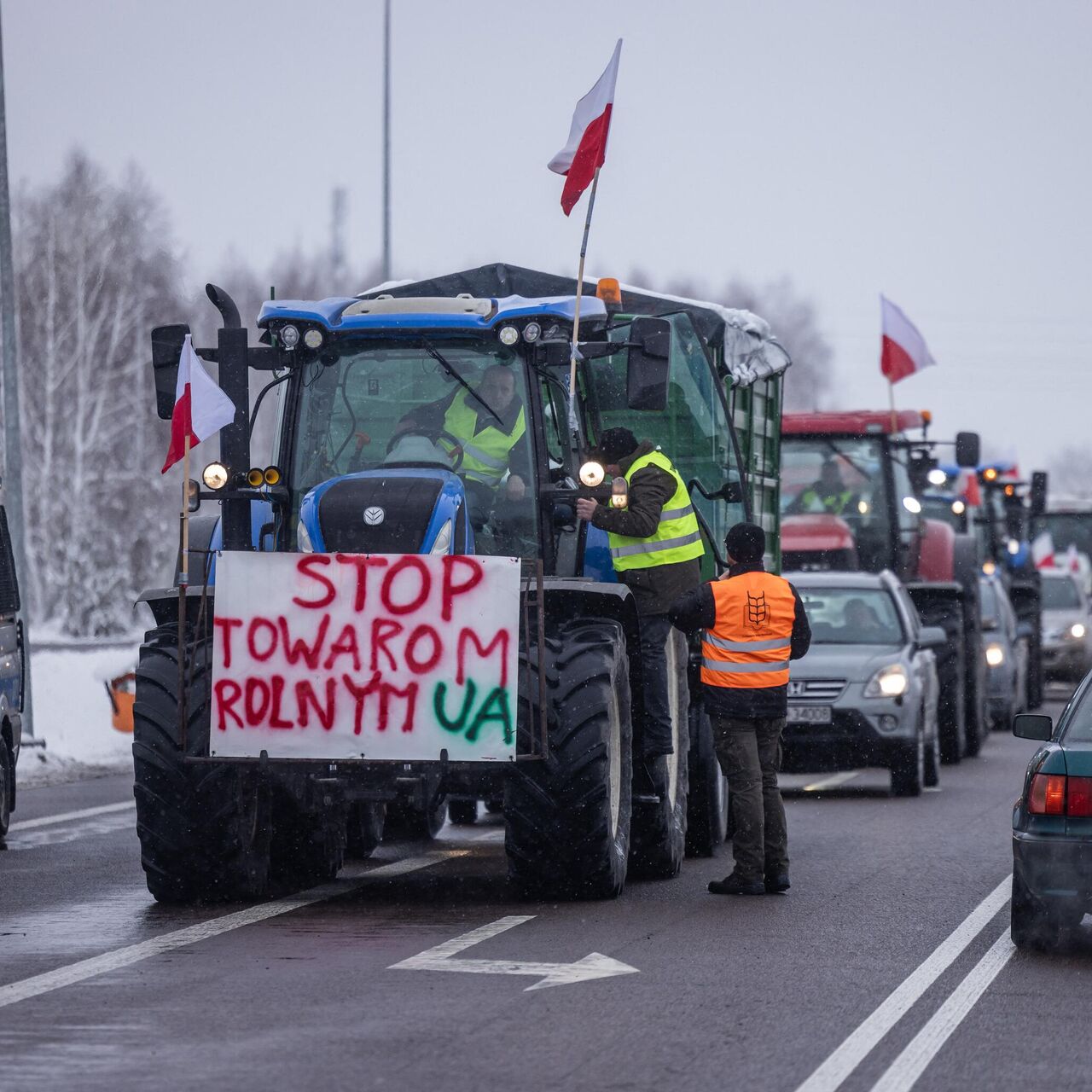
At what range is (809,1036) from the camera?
7836 millimetres

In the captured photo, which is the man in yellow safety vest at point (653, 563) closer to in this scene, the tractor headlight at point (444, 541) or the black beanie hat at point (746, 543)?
the black beanie hat at point (746, 543)

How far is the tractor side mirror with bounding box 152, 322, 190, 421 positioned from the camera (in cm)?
1152

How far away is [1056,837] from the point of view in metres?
9.42

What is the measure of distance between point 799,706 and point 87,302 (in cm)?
3897

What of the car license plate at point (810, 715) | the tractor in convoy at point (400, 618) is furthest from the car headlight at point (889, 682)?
the tractor in convoy at point (400, 618)

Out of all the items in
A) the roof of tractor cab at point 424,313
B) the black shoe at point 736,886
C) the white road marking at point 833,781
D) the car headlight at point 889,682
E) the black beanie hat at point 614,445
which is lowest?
the white road marking at point 833,781

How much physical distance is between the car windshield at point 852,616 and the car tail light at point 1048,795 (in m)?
10.4

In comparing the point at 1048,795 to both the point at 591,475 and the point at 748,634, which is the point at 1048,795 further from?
the point at 591,475

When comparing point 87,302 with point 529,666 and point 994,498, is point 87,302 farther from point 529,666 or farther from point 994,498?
point 529,666

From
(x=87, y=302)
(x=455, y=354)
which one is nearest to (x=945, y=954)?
(x=455, y=354)

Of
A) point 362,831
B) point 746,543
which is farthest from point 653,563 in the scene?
point 362,831

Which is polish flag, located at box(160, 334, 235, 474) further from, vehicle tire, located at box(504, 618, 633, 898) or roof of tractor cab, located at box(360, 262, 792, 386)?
roof of tractor cab, located at box(360, 262, 792, 386)

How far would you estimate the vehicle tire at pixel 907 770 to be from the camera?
741 inches

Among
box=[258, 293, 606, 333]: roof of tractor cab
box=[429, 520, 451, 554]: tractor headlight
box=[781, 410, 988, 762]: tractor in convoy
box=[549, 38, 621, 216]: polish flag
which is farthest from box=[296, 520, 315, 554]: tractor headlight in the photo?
box=[781, 410, 988, 762]: tractor in convoy
